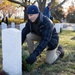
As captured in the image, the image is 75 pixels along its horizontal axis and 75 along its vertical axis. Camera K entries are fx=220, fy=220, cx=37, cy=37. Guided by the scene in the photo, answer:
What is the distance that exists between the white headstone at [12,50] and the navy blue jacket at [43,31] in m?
0.37

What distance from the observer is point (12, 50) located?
3773 millimetres

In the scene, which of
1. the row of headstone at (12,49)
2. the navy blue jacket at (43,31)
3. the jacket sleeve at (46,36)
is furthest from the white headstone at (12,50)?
the jacket sleeve at (46,36)

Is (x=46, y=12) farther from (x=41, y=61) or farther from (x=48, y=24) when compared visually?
(x=48, y=24)

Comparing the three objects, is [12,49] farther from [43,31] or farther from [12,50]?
[43,31]

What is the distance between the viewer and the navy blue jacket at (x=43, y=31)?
411cm

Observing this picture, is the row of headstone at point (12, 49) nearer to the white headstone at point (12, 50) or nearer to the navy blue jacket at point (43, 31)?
the white headstone at point (12, 50)

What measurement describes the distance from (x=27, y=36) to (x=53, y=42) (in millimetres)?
653

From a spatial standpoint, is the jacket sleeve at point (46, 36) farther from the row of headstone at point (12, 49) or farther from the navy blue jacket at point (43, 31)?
the row of headstone at point (12, 49)

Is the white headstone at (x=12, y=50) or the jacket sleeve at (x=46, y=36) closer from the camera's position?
the white headstone at (x=12, y=50)

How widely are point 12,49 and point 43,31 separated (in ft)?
2.76

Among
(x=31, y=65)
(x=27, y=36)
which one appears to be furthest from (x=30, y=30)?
(x=31, y=65)

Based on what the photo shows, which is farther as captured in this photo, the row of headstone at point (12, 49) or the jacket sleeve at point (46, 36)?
the jacket sleeve at point (46, 36)

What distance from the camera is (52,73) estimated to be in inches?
174

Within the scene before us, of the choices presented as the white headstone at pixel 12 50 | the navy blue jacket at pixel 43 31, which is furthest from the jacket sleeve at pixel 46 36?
the white headstone at pixel 12 50
